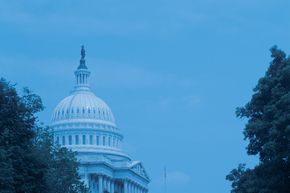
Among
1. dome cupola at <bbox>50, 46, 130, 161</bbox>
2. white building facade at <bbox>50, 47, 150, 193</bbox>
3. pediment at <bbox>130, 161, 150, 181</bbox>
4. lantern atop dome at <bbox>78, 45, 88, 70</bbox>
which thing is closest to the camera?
white building facade at <bbox>50, 47, 150, 193</bbox>

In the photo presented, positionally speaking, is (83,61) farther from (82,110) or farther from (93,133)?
(93,133)

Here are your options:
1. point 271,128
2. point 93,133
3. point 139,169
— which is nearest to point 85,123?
point 93,133

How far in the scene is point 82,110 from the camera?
166375 mm

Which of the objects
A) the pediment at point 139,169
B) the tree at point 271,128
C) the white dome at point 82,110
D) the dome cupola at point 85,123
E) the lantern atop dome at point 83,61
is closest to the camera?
the tree at point 271,128

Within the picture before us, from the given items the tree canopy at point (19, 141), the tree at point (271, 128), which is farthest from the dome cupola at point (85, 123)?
the tree at point (271, 128)

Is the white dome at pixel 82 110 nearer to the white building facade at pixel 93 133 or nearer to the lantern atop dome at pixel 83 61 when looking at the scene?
the white building facade at pixel 93 133

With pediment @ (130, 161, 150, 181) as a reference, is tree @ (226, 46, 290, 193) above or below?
below

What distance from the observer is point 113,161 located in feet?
506

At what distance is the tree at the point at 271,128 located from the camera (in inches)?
1817

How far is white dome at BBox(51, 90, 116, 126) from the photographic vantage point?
16588 cm

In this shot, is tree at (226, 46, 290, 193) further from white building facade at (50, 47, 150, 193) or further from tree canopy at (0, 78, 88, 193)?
white building facade at (50, 47, 150, 193)

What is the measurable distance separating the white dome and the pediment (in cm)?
1477

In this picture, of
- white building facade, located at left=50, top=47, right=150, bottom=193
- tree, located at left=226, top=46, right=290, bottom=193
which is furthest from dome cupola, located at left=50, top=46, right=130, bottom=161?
tree, located at left=226, top=46, right=290, bottom=193

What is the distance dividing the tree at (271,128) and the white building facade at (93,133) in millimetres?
95301
